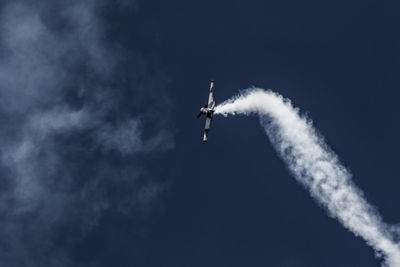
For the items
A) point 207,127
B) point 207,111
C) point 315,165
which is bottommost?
point 315,165

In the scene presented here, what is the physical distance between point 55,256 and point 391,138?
95.1m

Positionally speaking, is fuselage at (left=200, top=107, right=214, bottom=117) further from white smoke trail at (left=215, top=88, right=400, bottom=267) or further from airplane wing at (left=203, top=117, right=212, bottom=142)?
airplane wing at (left=203, top=117, right=212, bottom=142)

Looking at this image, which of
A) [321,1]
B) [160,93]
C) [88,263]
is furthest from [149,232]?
[321,1]

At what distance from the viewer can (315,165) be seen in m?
172

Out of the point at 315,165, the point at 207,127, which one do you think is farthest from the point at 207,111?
the point at 315,165

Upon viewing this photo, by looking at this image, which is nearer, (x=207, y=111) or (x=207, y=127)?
(x=207, y=111)

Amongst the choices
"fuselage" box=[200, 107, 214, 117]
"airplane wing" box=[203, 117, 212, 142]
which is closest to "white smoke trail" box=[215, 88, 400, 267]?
"fuselage" box=[200, 107, 214, 117]

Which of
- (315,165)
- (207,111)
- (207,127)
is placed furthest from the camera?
(207,127)

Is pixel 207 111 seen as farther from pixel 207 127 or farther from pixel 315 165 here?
pixel 315 165

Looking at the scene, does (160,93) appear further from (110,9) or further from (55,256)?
(55,256)

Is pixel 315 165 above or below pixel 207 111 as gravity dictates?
below

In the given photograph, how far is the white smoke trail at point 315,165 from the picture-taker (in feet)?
A: 547

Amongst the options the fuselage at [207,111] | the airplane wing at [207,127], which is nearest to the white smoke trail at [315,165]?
the fuselage at [207,111]

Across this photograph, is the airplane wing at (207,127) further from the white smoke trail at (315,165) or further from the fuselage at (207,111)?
the white smoke trail at (315,165)
